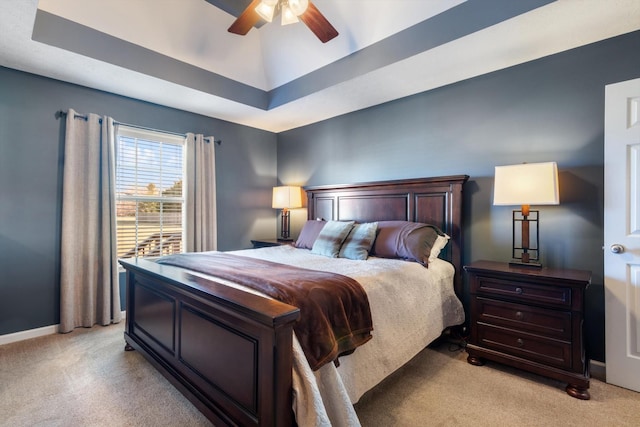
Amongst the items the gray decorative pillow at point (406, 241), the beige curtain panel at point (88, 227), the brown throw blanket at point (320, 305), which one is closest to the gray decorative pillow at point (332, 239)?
Answer: the gray decorative pillow at point (406, 241)

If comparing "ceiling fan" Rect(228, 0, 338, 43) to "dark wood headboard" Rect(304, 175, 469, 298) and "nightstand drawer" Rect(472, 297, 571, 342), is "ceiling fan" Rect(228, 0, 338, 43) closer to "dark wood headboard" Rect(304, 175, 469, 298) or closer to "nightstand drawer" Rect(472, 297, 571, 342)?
"dark wood headboard" Rect(304, 175, 469, 298)

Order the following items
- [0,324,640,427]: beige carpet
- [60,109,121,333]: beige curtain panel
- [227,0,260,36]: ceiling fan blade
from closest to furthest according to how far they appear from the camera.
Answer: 1. [0,324,640,427]: beige carpet
2. [227,0,260,36]: ceiling fan blade
3. [60,109,121,333]: beige curtain panel

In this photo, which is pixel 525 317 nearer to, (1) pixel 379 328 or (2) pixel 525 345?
(2) pixel 525 345

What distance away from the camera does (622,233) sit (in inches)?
82.8

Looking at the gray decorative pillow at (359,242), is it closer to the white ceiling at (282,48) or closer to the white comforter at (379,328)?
the white comforter at (379,328)

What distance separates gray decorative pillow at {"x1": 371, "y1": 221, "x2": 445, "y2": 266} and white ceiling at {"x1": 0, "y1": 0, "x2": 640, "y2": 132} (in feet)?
4.76

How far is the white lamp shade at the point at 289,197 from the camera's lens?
4.36 meters

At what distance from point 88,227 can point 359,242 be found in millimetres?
2794

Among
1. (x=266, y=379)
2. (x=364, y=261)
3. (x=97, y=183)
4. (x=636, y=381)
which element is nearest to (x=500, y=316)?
(x=636, y=381)

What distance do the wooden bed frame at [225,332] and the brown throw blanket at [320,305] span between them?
139 mm

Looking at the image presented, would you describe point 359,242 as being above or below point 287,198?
below

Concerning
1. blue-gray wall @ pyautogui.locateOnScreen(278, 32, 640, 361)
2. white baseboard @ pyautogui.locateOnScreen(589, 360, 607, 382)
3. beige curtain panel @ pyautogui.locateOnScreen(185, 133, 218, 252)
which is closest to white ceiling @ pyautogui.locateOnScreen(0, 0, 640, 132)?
blue-gray wall @ pyautogui.locateOnScreen(278, 32, 640, 361)

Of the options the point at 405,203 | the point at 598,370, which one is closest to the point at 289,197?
the point at 405,203

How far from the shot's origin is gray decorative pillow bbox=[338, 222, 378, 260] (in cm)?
277
